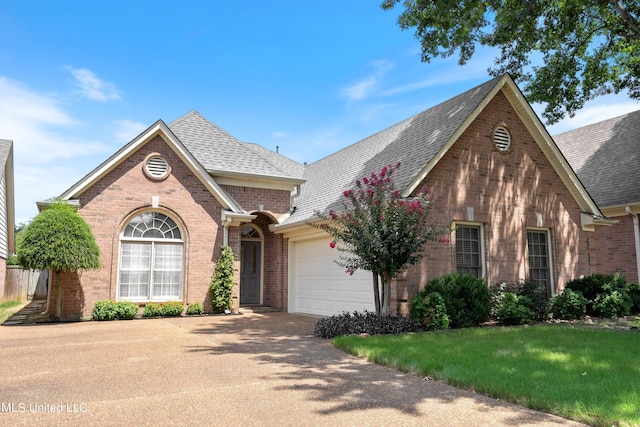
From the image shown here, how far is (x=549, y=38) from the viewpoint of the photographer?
15.4 m

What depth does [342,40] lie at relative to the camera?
14.0m

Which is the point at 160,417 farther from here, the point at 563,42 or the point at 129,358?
the point at 563,42

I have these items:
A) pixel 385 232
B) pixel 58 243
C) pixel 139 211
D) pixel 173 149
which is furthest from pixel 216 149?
pixel 385 232

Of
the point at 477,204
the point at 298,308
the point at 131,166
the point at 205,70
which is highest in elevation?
the point at 205,70

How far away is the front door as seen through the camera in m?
17.6

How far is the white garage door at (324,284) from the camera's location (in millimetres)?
12664

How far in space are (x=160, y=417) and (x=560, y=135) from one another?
24.7 meters

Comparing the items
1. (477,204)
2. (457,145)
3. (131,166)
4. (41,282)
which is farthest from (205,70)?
(41,282)

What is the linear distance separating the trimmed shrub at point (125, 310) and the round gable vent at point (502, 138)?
11.6m

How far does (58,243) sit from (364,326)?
26.6 feet

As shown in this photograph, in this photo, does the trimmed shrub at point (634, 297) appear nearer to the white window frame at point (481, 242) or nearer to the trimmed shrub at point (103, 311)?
the white window frame at point (481, 242)

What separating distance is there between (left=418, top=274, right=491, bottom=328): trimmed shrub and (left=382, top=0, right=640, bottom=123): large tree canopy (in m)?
7.69

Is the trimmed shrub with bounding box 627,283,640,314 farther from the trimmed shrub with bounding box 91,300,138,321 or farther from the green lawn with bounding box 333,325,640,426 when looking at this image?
the trimmed shrub with bounding box 91,300,138,321

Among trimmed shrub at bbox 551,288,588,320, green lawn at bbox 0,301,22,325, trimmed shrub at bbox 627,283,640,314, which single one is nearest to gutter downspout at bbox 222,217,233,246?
green lawn at bbox 0,301,22,325
